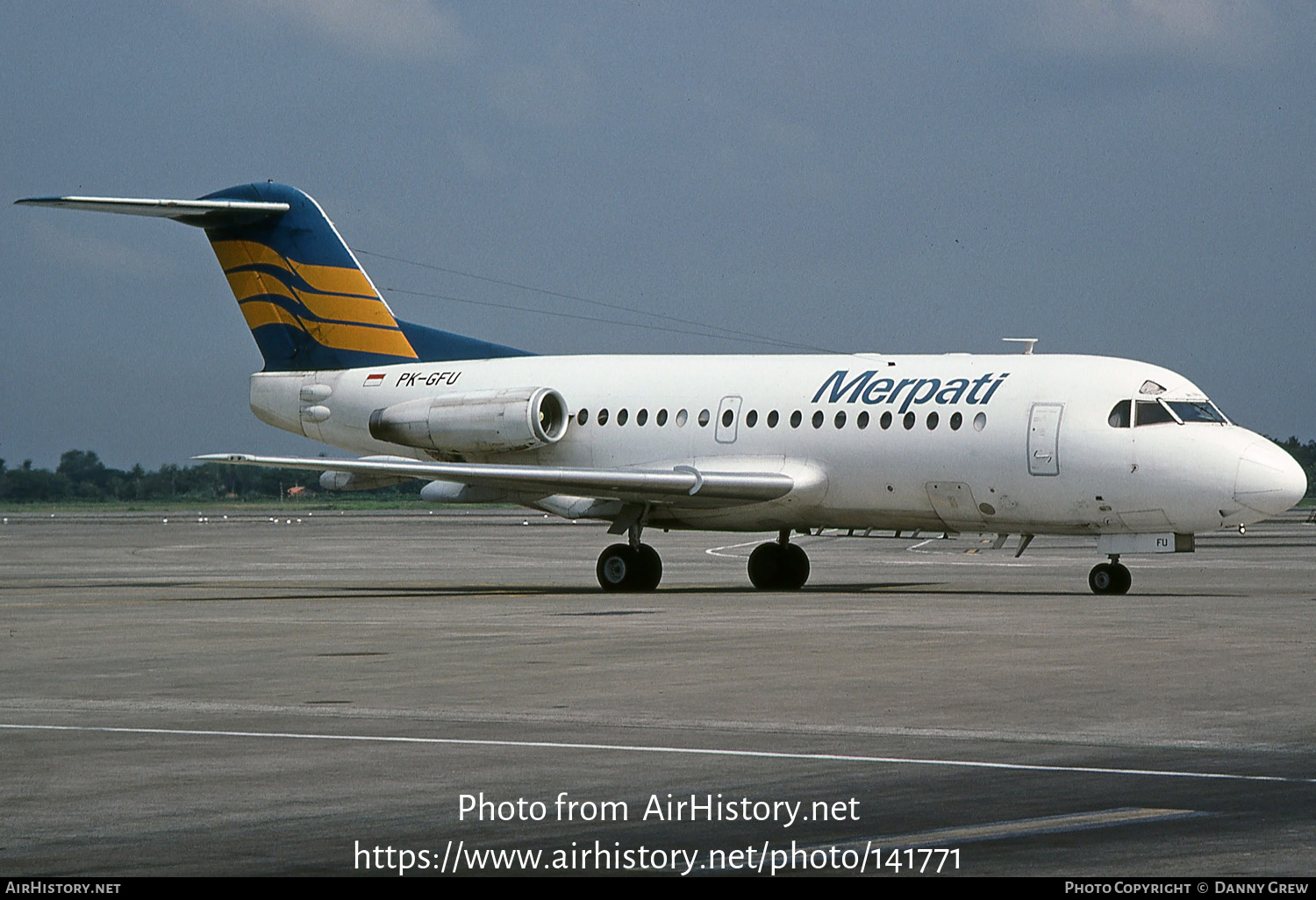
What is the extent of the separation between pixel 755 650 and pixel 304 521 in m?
74.7

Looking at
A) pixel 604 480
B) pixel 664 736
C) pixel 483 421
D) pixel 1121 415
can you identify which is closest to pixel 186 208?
pixel 483 421

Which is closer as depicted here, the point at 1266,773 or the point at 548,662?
the point at 1266,773

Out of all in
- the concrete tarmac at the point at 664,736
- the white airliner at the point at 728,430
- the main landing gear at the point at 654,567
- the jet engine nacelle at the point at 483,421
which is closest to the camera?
the concrete tarmac at the point at 664,736

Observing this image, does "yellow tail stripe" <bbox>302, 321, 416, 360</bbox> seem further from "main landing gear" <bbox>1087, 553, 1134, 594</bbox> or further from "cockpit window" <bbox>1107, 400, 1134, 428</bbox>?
"main landing gear" <bbox>1087, 553, 1134, 594</bbox>

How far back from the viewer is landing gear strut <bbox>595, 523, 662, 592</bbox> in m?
30.3

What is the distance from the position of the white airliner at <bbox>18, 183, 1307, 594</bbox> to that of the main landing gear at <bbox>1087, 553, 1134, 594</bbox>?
4 centimetres

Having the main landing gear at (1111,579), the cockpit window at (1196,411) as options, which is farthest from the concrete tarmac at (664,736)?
the cockpit window at (1196,411)

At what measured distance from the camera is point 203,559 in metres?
45.1

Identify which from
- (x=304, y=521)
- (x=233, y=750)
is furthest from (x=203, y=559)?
(x=304, y=521)

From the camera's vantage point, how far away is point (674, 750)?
36.8 feet

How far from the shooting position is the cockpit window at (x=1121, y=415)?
2686 centimetres

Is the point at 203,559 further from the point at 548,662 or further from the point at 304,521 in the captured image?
the point at 304,521

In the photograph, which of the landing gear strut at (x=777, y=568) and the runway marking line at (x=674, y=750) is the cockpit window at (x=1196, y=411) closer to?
the landing gear strut at (x=777, y=568)

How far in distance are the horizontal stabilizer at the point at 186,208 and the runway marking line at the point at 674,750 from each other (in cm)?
2166
